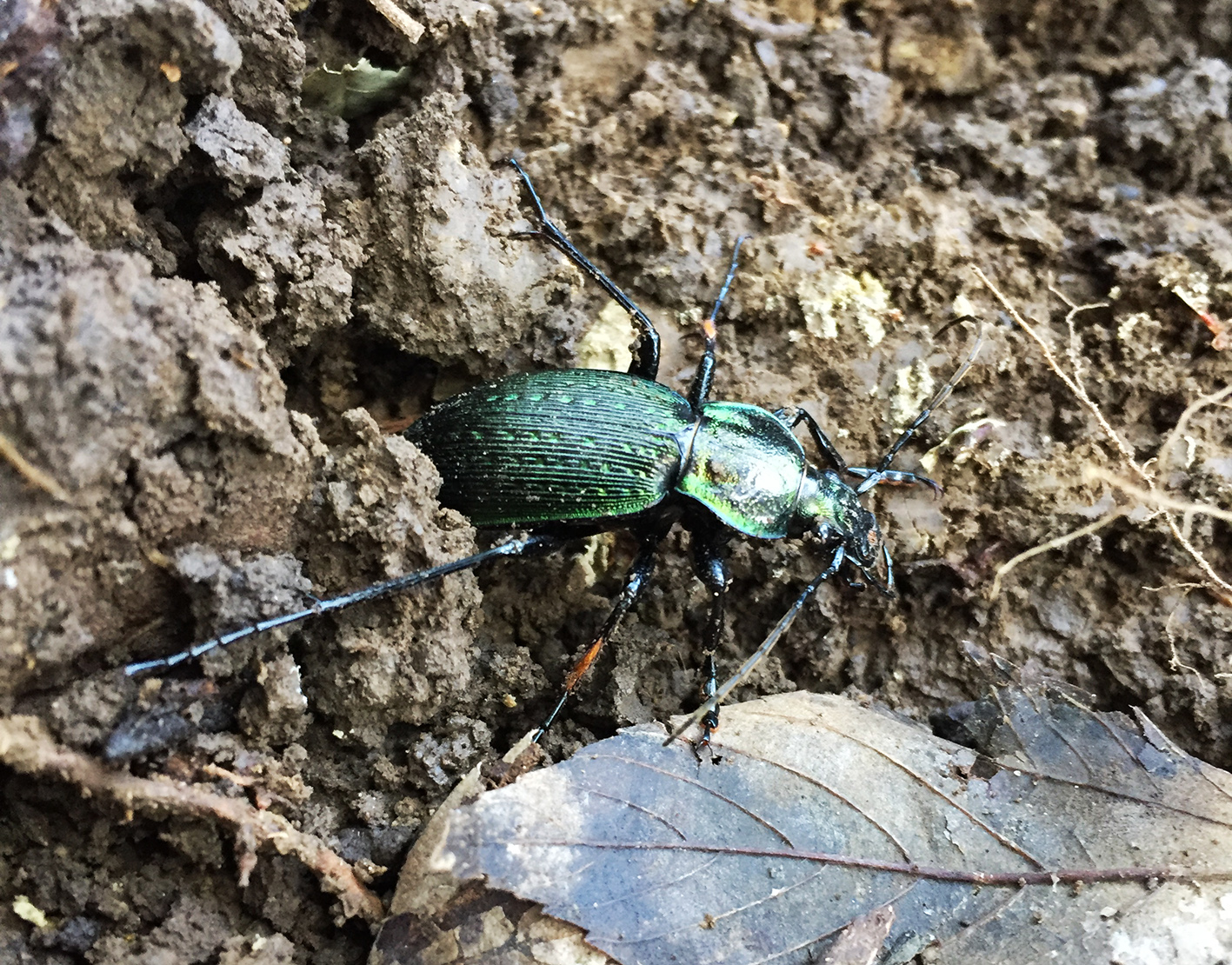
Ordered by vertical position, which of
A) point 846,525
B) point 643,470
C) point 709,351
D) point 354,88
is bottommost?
point 846,525

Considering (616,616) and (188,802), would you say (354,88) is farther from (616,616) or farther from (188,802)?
(188,802)

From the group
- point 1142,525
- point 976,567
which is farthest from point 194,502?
point 1142,525

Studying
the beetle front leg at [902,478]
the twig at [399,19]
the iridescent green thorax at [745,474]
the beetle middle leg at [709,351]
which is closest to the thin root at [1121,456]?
the beetle front leg at [902,478]

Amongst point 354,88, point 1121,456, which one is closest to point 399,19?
point 354,88

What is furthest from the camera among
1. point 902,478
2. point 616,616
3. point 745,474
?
point 902,478

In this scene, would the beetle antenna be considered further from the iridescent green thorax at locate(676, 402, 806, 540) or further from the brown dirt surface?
the iridescent green thorax at locate(676, 402, 806, 540)
